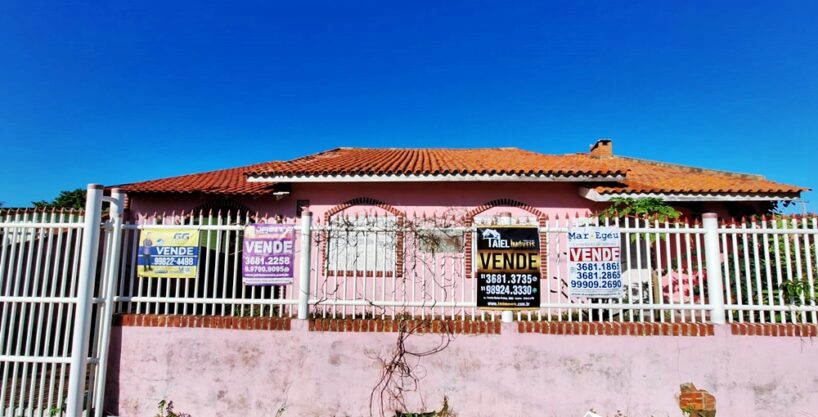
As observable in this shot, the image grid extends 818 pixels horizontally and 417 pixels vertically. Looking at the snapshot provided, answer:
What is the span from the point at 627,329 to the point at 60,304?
6.47 m

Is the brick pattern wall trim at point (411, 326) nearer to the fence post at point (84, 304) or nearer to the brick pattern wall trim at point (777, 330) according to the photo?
the fence post at point (84, 304)

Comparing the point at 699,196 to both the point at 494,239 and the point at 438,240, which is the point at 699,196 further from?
the point at 438,240

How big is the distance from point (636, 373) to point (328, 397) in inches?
137

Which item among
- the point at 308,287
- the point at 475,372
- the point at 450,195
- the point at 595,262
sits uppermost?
the point at 450,195

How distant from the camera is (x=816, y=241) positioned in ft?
15.4

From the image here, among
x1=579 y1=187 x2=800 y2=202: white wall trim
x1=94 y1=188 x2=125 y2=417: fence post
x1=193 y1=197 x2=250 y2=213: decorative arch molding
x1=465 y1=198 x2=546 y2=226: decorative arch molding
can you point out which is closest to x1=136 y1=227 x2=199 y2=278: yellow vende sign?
x1=94 y1=188 x2=125 y2=417: fence post

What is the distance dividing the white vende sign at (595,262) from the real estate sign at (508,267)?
430 mm

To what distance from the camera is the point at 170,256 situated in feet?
16.2

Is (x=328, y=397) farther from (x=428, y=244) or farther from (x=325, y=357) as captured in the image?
(x=428, y=244)

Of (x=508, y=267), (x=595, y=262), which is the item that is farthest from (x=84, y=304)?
(x=595, y=262)

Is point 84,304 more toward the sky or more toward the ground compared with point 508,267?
more toward the ground

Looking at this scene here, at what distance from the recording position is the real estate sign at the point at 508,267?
4.76m

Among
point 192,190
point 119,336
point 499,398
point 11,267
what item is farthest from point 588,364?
point 192,190

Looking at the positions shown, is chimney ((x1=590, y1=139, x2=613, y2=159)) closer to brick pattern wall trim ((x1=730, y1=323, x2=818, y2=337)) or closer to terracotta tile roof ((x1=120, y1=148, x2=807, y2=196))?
terracotta tile roof ((x1=120, y1=148, x2=807, y2=196))
